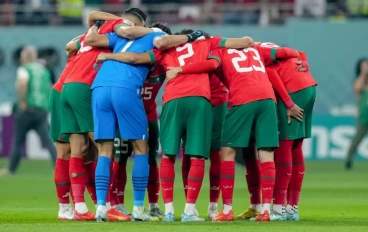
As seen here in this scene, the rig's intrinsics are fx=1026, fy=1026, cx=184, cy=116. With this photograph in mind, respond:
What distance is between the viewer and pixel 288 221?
11.5m

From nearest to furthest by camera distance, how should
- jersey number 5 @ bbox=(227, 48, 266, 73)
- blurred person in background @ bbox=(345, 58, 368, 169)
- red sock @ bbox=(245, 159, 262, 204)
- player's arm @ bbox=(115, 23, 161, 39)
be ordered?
player's arm @ bbox=(115, 23, 161, 39) < jersey number 5 @ bbox=(227, 48, 266, 73) < red sock @ bbox=(245, 159, 262, 204) < blurred person in background @ bbox=(345, 58, 368, 169)

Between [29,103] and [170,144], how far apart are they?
32.4 feet

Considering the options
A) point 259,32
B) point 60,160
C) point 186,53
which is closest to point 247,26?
point 259,32

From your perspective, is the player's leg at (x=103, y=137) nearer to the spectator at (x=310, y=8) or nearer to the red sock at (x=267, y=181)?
the red sock at (x=267, y=181)

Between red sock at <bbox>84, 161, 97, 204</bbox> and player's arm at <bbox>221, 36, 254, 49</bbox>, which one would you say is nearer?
player's arm at <bbox>221, 36, 254, 49</bbox>

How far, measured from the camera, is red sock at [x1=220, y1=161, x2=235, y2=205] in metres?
11.3

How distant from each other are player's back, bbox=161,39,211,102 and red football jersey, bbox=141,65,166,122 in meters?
0.33

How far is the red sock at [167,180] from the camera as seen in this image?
11.2 metres

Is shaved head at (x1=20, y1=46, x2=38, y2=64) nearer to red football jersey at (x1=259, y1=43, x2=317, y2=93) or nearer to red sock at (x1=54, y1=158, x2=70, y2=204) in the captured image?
red sock at (x1=54, y1=158, x2=70, y2=204)

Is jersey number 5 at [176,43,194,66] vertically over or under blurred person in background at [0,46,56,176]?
over

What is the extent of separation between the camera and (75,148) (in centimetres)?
1168

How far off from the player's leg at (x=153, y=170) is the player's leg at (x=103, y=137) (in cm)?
88

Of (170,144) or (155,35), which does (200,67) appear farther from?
(170,144)

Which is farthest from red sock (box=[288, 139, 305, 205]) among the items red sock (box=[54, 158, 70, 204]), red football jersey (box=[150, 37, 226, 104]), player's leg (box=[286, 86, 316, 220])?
red sock (box=[54, 158, 70, 204])
